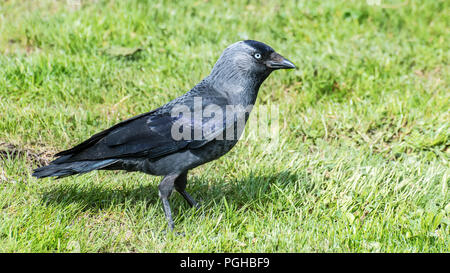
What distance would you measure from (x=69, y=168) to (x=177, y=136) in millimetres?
812

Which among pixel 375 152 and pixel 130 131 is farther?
pixel 375 152

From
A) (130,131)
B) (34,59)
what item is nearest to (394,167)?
(130,131)

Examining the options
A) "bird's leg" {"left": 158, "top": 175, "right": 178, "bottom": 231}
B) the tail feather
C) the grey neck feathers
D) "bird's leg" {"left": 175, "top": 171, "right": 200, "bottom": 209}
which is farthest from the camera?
"bird's leg" {"left": 175, "top": 171, "right": 200, "bottom": 209}

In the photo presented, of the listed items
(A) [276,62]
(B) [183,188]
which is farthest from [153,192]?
(A) [276,62]

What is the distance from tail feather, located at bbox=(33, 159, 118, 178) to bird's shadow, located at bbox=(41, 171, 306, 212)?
26 cm

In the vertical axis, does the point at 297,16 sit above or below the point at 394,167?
above

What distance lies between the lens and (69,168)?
382cm

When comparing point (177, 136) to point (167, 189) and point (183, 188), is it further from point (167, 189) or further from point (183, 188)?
point (183, 188)

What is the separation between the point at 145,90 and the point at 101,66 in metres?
0.62

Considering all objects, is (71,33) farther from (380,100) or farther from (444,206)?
(444,206)

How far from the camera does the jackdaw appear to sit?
387cm

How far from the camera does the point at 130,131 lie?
155 inches

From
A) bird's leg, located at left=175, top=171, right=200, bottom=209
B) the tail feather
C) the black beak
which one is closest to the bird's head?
the black beak

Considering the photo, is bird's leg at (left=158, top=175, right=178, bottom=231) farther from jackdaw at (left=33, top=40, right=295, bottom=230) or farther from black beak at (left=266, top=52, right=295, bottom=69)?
black beak at (left=266, top=52, right=295, bottom=69)
